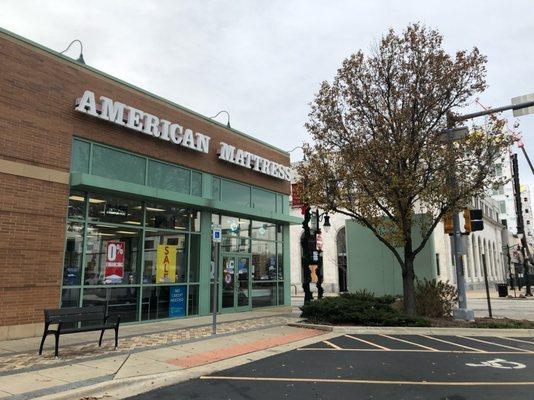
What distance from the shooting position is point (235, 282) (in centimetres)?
1777

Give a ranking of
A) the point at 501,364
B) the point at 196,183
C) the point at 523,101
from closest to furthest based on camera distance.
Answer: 1. the point at 501,364
2. the point at 523,101
3. the point at 196,183

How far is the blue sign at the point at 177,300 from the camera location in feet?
49.9

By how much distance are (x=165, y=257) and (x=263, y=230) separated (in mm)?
5553

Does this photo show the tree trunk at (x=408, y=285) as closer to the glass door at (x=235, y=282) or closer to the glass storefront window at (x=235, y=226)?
the glass door at (x=235, y=282)

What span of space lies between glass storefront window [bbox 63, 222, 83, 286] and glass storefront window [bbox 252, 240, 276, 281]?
25.2 ft

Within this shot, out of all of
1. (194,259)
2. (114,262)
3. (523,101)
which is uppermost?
(523,101)

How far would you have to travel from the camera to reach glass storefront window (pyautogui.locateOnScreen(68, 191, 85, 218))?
1262cm

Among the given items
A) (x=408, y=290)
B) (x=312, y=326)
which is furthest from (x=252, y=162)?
(x=408, y=290)

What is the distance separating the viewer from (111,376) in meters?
7.58

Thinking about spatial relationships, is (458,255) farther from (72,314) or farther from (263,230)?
(72,314)

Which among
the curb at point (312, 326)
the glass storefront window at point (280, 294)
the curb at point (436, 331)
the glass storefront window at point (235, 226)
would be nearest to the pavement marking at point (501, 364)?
the curb at point (436, 331)

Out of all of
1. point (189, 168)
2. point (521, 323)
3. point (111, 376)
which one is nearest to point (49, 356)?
point (111, 376)

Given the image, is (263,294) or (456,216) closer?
(456,216)

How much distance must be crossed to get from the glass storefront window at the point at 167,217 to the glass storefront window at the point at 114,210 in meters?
0.40
